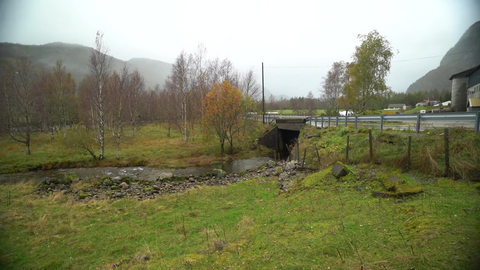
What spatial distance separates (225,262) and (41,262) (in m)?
5.58

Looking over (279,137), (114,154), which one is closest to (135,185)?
(114,154)

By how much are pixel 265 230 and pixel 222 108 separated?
2050cm

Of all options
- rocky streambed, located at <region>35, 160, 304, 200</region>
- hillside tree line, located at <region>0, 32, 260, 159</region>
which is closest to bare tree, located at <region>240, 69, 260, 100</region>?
hillside tree line, located at <region>0, 32, 260, 159</region>

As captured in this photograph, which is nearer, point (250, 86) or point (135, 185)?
point (135, 185)

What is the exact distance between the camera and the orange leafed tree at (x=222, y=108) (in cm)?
2500

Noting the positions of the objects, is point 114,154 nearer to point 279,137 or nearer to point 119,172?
point 119,172

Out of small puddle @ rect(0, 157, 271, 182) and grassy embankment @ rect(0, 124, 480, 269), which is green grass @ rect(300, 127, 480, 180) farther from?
small puddle @ rect(0, 157, 271, 182)

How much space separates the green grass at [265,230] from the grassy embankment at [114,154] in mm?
11504

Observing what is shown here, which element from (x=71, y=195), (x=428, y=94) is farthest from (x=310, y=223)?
(x=428, y=94)

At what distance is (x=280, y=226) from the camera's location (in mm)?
5898

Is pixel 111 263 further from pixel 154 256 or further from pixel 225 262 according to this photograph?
pixel 225 262

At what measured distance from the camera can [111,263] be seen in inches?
212

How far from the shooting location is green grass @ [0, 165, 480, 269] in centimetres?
359

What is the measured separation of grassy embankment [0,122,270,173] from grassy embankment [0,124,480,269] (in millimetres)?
10800
